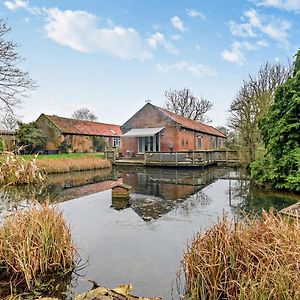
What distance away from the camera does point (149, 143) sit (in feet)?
99.3

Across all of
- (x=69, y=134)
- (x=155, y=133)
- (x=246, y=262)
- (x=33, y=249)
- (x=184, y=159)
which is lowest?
(x=33, y=249)

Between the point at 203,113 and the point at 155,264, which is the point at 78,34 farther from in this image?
the point at 203,113

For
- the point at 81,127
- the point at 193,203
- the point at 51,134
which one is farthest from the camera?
the point at 81,127

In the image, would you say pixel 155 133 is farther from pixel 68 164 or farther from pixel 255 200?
pixel 255 200

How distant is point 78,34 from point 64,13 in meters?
1.15

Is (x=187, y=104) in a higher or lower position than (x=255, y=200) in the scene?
higher

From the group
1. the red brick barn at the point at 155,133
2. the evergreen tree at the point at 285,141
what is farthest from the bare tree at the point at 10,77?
the evergreen tree at the point at 285,141

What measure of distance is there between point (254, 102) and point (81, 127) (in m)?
23.7

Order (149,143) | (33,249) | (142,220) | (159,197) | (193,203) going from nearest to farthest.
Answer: (33,249), (142,220), (193,203), (159,197), (149,143)

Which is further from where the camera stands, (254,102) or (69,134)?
(69,134)

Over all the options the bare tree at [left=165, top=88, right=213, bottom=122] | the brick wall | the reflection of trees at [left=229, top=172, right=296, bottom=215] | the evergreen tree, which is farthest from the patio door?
the bare tree at [left=165, top=88, right=213, bottom=122]

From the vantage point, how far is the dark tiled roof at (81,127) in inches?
1303

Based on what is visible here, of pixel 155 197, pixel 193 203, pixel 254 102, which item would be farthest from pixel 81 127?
pixel 193 203

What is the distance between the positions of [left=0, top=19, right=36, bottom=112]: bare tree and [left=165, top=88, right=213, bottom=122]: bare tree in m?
32.7
